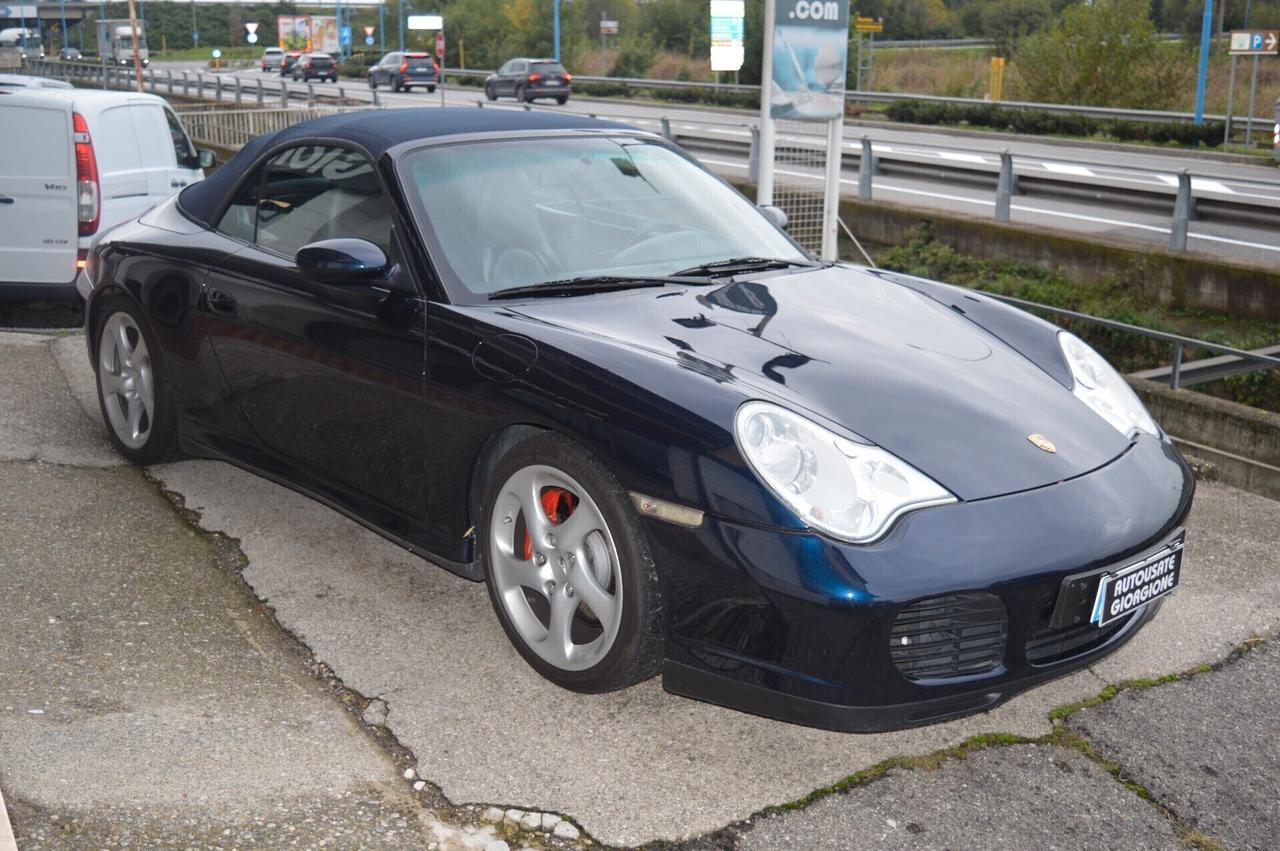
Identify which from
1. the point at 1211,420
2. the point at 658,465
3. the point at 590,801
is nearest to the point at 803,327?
the point at 658,465

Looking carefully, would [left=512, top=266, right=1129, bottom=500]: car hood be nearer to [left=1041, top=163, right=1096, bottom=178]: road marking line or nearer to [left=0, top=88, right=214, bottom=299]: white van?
[left=0, top=88, right=214, bottom=299]: white van

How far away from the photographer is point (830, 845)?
9.78 feet

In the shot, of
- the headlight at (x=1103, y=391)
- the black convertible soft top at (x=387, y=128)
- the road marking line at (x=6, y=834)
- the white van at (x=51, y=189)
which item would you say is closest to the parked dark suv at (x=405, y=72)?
the white van at (x=51, y=189)

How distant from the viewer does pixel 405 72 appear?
51.5 metres

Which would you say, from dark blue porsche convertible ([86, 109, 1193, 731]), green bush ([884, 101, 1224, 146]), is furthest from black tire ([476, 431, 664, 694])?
green bush ([884, 101, 1224, 146])

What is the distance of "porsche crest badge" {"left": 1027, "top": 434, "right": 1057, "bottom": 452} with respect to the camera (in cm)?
345

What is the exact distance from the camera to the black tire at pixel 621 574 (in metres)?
3.29

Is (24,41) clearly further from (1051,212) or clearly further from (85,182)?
(85,182)

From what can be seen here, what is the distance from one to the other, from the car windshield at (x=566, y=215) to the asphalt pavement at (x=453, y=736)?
1.12m

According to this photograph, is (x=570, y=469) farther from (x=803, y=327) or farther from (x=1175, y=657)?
(x=1175, y=657)

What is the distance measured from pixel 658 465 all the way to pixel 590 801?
31.4 inches

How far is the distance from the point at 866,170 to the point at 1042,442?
13.3 metres

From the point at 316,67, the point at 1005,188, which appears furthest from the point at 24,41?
the point at 1005,188

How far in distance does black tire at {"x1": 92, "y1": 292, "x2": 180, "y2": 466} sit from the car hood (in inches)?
79.8
